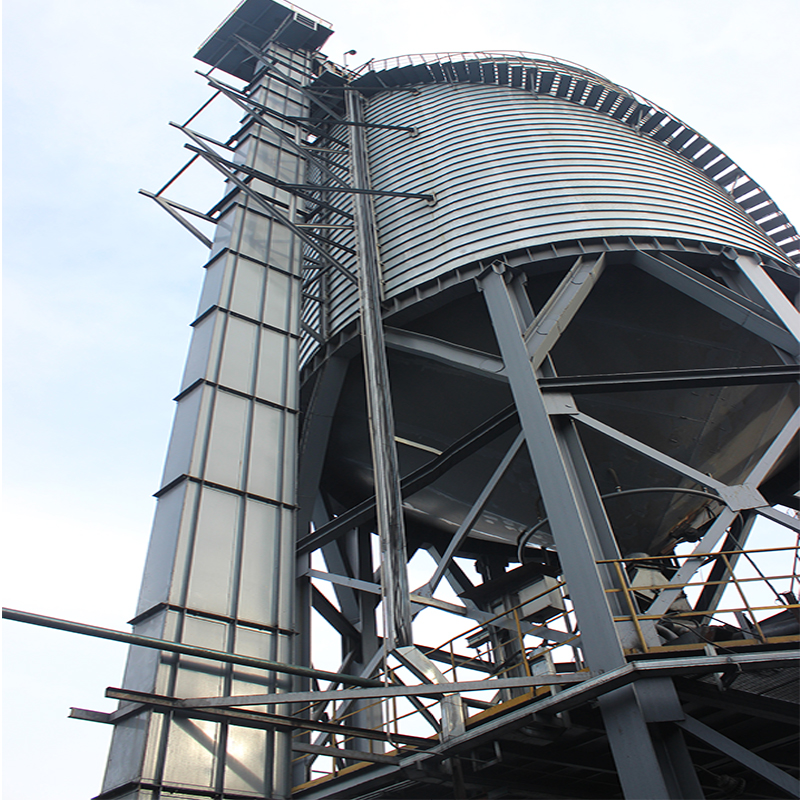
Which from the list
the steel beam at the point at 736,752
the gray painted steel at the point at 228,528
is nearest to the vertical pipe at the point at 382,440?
the gray painted steel at the point at 228,528

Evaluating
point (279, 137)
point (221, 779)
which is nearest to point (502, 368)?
point (221, 779)

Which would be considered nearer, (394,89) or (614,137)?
(614,137)

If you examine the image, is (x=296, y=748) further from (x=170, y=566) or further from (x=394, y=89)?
(x=394, y=89)

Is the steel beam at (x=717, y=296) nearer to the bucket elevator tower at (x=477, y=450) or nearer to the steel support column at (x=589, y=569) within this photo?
the bucket elevator tower at (x=477, y=450)

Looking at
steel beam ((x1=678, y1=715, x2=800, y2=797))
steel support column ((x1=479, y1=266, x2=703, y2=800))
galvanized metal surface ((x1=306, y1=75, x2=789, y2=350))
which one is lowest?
steel beam ((x1=678, y1=715, x2=800, y2=797))

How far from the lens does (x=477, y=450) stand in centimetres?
1134

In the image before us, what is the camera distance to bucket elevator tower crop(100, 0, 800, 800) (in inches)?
274

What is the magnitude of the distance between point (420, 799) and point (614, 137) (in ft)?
38.3

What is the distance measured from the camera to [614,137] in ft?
43.1

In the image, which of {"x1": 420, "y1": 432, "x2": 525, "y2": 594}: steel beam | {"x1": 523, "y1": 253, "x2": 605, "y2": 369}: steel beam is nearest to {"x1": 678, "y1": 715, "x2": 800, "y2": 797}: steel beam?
{"x1": 420, "y1": 432, "x2": 525, "y2": 594}: steel beam

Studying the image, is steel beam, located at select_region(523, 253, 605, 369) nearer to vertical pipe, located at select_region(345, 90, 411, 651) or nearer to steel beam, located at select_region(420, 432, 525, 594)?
steel beam, located at select_region(420, 432, 525, 594)

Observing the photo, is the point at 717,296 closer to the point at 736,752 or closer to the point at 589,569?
the point at 589,569

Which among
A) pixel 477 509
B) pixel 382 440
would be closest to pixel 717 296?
pixel 477 509

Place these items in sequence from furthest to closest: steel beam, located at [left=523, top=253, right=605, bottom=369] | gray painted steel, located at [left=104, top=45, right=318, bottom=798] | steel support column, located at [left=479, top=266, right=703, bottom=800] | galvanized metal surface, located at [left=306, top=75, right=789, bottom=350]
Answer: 1. galvanized metal surface, located at [left=306, top=75, right=789, bottom=350]
2. steel beam, located at [left=523, top=253, right=605, bottom=369]
3. gray painted steel, located at [left=104, top=45, right=318, bottom=798]
4. steel support column, located at [left=479, top=266, right=703, bottom=800]
